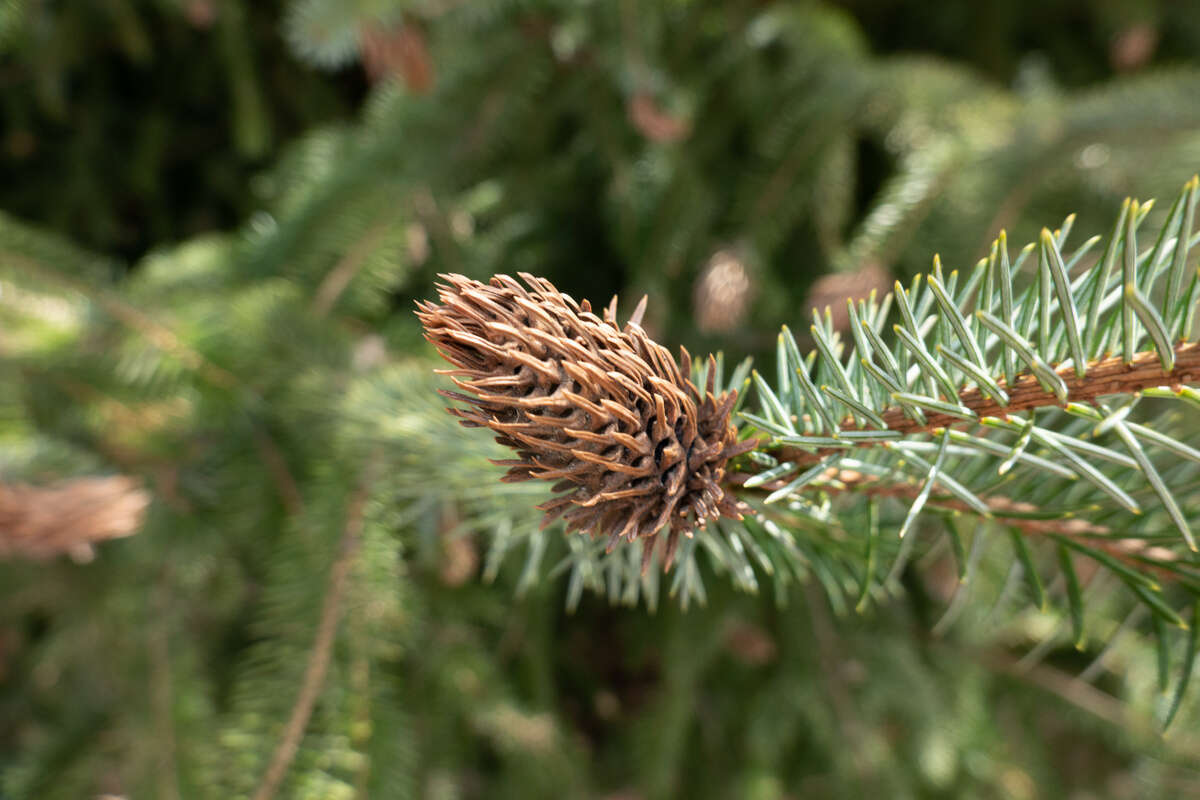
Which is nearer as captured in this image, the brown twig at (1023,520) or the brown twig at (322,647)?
the brown twig at (1023,520)

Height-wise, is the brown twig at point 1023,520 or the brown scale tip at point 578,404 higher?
the brown twig at point 1023,520

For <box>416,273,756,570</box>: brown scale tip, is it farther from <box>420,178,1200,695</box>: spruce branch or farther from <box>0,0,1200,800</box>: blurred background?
<box>0,0,1200,800</box>: blurred background

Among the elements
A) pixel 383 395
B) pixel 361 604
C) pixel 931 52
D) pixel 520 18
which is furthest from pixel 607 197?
pixel 931 52

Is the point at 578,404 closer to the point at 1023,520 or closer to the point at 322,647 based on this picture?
the point at 1023,520

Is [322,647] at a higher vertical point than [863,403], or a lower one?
lower

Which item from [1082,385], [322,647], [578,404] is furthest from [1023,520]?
[322,647]

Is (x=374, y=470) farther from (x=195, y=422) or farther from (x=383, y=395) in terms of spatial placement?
(x=195, y=422)

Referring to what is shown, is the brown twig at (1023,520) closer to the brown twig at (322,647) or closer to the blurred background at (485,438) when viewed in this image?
the blurred background at (485,438)

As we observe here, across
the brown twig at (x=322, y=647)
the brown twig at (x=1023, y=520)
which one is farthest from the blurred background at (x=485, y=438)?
the brown twig at (x=1023, y=520)

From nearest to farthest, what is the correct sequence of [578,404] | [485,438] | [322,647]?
[578,404], [485,438], [322,647]
